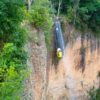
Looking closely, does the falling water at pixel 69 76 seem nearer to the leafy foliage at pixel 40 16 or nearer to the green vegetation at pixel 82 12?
the green vegetation at pixel 82 12

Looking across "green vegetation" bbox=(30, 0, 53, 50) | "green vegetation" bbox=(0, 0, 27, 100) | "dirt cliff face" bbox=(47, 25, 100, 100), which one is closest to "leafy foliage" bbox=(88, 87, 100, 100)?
"dirt cliff face" bbox=(47, 25, 100, 100)

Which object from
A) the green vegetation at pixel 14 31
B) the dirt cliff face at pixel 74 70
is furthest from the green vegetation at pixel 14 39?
the dirt cliff face at pixel 74 70

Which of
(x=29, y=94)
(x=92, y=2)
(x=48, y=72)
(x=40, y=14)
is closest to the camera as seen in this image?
(x=29, y=94)

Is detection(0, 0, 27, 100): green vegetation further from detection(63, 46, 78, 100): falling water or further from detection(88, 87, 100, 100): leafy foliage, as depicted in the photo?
detection(88, 87, 100, 100): leafy foliage

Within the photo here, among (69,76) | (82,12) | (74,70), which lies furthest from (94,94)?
(82,12)

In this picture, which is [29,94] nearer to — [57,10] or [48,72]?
[48,72]

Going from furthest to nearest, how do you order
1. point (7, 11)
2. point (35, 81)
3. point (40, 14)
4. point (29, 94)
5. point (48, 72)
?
1. point (48, 72)
2. point (40, 14)
3. point (35, 81)
4. point (29, 94)
5. point (7, 11)

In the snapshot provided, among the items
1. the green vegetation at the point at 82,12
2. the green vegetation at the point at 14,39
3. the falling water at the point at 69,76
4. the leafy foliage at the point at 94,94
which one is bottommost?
the leafy foliage at the point at 94,94

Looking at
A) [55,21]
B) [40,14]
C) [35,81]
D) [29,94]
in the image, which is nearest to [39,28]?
[40,14]
